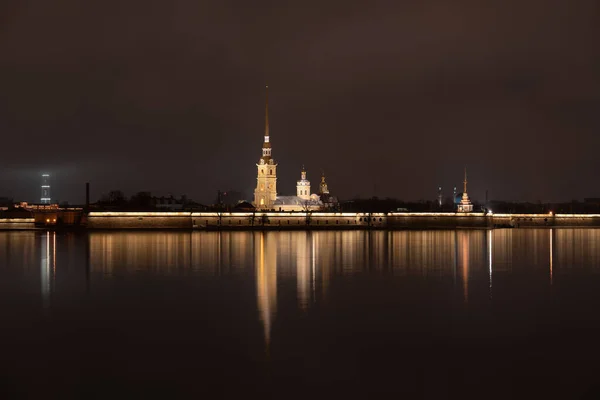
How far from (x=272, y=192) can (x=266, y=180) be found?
1.63 metres

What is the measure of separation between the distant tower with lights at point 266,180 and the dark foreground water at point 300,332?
63.0 meters

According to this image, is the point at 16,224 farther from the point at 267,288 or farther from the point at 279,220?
the point at 267,288

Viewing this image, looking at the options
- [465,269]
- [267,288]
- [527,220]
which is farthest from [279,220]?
[267,288]

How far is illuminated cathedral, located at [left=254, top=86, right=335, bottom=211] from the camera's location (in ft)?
294

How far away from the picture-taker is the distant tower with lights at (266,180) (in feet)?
298

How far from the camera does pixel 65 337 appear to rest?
1454 centimetres

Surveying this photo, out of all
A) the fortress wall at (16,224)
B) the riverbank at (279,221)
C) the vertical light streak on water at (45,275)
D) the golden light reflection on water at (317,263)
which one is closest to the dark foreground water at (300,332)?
the vertical light streak on water at (45,275)

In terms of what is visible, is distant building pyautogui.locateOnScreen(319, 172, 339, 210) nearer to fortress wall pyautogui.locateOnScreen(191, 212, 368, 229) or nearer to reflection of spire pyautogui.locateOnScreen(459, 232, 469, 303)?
fortress wall pyautogui.locateOnScreen(191, 212, 368, 229)

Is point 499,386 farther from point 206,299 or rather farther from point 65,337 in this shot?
point 206,299

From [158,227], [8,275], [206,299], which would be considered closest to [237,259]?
[8,275]

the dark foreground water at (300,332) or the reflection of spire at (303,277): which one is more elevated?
the reflection of spire at (303,277)

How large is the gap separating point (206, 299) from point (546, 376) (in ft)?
32.1

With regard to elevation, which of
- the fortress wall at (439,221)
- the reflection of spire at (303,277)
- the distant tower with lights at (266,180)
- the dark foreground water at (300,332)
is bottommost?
the dark foreground water at (300,332)

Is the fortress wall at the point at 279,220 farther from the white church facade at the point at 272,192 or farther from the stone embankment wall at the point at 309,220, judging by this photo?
the white church facade at the point at 272,192
